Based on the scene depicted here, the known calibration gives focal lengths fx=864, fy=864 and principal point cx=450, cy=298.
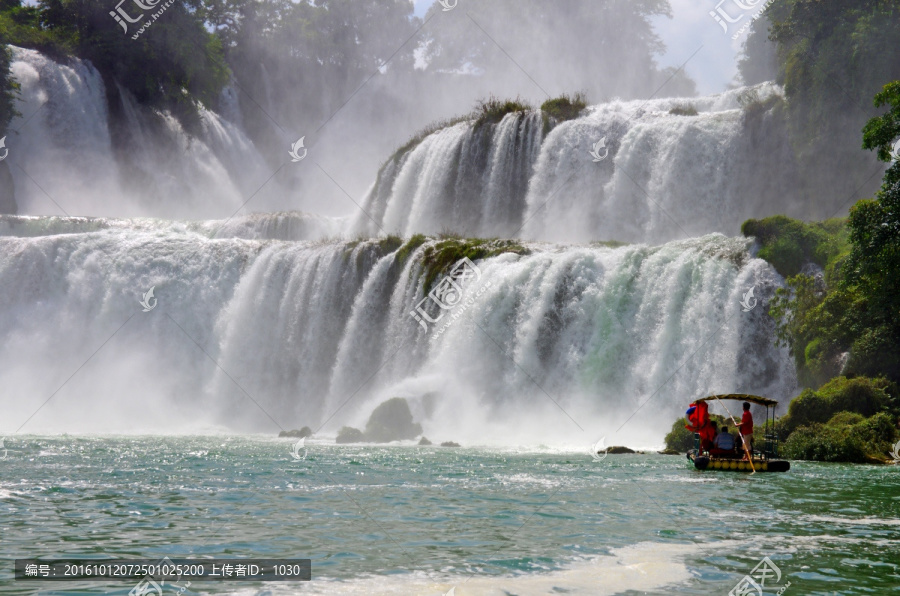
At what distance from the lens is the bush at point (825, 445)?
1925 centimetres

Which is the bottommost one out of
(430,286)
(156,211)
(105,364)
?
(105,364)

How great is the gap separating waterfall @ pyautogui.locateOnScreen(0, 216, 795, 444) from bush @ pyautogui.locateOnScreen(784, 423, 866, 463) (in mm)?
4042

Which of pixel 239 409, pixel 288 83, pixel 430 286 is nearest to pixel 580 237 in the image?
pixel 430 286

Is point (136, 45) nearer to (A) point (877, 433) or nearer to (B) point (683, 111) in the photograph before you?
(B) point (683, 111)

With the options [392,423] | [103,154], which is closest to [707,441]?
[392,423]

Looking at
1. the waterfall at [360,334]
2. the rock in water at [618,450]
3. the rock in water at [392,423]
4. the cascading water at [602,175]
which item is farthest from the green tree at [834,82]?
the rock in water at [392,423]

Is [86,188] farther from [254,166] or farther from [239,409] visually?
[239,409]

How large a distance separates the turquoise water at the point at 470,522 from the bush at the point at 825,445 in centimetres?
143

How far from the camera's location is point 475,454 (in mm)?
20484

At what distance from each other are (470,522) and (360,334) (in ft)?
73.2

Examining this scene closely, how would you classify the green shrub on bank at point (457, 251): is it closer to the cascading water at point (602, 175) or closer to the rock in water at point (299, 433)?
the rock in water at point (299, 433)

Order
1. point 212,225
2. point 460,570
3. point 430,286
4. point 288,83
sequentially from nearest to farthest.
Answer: point 460,570 → point 430,286 → point 212,225 → point 288,83

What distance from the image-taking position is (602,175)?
39312mm

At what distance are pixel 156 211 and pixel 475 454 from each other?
45.3 metres
